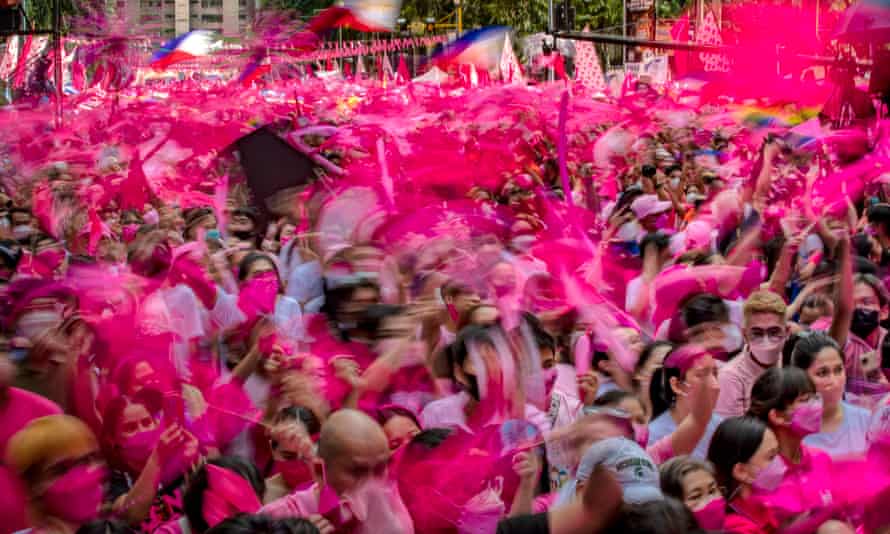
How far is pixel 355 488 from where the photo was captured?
13.1ft

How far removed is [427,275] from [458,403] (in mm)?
1157

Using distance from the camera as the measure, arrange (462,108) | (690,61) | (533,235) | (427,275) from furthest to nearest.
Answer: (690,61), (462,108), (533,235), (427,275)

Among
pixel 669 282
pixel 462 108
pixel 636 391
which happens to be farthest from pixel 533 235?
pixel 462 108

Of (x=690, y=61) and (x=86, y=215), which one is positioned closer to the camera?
(x=86, y=215)

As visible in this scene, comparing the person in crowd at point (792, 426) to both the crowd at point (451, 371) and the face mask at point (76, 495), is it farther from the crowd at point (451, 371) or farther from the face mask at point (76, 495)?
the face mask at point (76, 495)

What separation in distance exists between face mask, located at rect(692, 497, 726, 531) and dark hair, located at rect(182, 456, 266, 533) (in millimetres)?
1282

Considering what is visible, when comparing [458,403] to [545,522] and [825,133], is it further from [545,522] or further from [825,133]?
[825,133]

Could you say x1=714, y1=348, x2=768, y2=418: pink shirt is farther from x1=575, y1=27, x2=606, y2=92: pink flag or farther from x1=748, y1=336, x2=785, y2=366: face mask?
x1=575, y1=27, x2=606, y2=92: pink flag

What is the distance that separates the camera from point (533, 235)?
7.29 metres

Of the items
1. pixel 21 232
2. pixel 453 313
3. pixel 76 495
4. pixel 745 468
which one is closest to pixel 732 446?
pixel 745 468

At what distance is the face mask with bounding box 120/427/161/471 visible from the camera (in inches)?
179

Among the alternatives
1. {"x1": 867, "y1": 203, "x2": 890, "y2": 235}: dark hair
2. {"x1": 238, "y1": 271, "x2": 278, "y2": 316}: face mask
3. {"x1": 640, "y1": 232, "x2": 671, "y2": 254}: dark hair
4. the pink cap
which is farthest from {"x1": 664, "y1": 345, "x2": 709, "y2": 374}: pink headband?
the pink cap

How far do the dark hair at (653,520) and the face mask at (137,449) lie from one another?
1.53 m

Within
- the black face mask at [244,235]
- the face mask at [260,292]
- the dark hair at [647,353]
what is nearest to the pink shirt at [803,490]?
the dark hair at [647,353]
